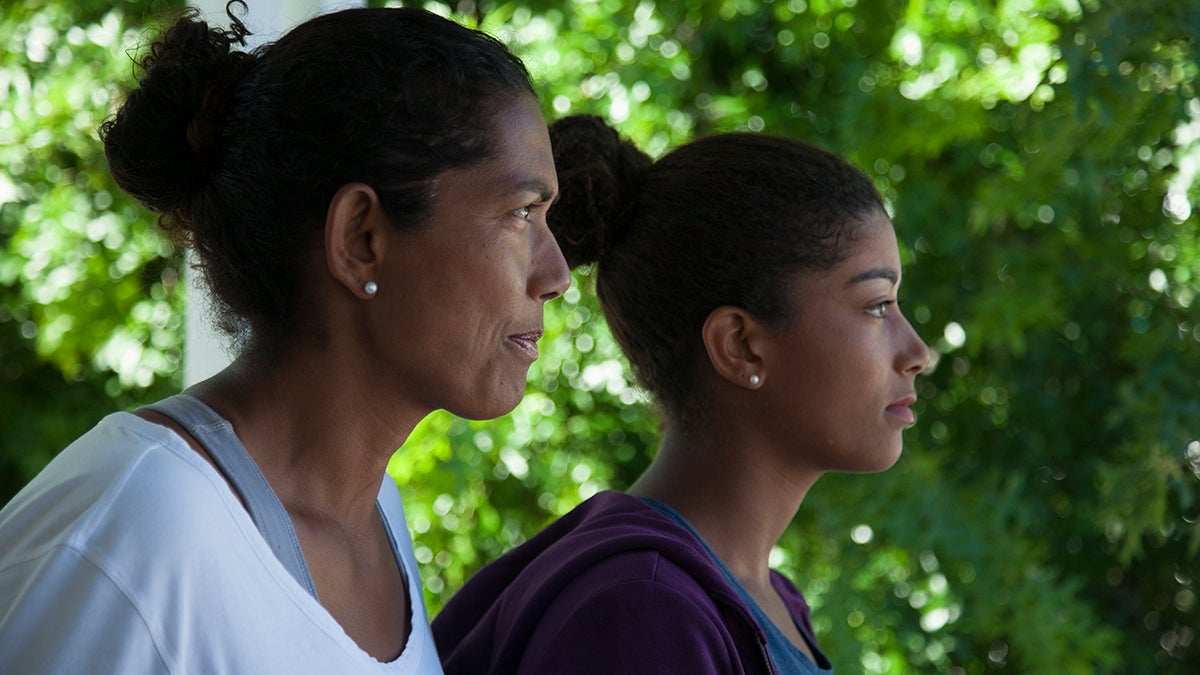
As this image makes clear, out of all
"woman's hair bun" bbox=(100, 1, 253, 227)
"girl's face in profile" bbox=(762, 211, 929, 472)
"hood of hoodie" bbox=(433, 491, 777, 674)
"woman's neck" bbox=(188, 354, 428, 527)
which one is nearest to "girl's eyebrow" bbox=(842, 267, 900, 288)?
"girl's face in profile" bbox=(762, 211, 929, 472)

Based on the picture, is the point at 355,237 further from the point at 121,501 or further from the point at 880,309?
the point at 880,309

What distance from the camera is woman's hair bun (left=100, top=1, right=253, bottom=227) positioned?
1151 mm

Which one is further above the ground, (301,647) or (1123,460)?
(301,647)

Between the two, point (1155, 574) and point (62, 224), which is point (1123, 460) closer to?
point (1155, 574)

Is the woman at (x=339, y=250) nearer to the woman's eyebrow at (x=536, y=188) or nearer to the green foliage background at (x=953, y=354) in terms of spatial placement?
the woman's eyebrow at (x=536, y=188)

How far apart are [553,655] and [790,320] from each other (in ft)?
1.65

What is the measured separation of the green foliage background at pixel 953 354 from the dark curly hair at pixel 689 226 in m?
0.87

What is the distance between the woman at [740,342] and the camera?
155cm

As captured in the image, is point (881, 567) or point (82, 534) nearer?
point (82, 534)

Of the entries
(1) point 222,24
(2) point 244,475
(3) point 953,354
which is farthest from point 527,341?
(3) point 953,354

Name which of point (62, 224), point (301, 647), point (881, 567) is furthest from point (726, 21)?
point (301, 647)

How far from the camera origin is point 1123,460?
8.43ft

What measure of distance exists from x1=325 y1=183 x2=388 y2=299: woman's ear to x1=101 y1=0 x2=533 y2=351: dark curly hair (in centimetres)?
1

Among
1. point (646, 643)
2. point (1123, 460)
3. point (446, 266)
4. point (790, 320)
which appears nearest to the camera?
point (446, 266)
